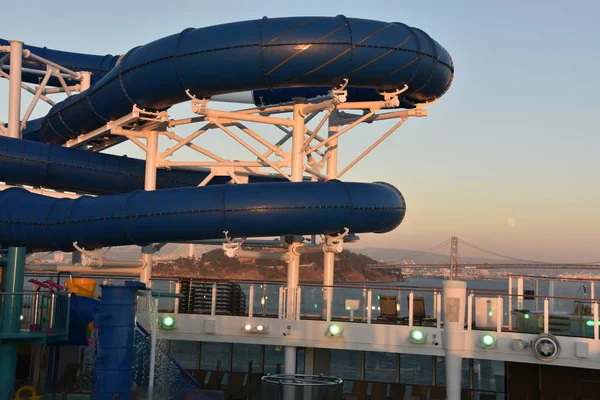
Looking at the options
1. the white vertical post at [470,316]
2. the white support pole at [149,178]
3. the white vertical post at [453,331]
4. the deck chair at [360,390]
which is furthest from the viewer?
the white support pole at [149,178]

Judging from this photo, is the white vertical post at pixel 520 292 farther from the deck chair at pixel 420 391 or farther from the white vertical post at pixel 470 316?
the deck chair at pixel 420 391

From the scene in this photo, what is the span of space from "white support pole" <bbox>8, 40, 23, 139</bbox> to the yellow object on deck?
10.6 meters

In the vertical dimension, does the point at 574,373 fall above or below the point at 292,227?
below

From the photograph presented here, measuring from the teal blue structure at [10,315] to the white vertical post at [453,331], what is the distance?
11869mm

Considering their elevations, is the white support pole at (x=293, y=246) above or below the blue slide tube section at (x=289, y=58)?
below

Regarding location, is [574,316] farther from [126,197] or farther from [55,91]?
[55,91]

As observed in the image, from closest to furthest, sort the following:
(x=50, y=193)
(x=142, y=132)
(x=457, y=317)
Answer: (x=457, y=317) → (x=142, y=132) → (x=50, y=193)

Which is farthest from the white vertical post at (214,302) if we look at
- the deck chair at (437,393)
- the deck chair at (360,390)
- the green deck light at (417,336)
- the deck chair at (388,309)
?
the deck chair at (437,393)

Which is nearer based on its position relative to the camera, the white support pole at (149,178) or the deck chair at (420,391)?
the deck chair at (420,391)

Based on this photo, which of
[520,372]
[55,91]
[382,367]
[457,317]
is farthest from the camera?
[382,367]

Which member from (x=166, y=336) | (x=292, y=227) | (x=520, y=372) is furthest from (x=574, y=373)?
(x=166, y=336)

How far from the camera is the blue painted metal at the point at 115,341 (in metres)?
19.6

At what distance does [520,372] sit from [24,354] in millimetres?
16098

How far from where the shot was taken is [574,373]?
24375 millimetres
